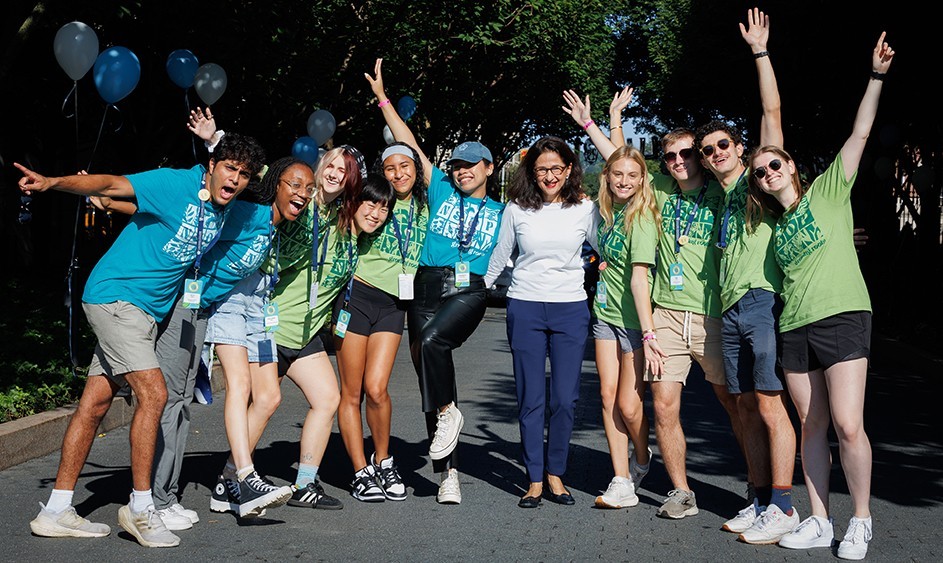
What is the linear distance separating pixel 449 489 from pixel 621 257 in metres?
1.58

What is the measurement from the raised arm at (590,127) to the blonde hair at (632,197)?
5.3 inches

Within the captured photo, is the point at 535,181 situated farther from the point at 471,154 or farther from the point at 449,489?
the point at 449,489

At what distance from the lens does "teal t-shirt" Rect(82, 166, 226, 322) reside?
5.57m

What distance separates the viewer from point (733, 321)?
5.88 metres

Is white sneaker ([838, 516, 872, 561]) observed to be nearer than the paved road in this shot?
Yes

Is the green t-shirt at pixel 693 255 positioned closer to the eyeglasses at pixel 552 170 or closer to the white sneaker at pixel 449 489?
the eyeglasses at pixel 552 170

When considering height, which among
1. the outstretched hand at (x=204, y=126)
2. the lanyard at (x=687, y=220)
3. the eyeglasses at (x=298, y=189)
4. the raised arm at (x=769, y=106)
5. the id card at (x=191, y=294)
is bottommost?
the id card at (x=191, y=294)

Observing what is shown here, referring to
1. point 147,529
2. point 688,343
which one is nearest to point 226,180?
point 147,529

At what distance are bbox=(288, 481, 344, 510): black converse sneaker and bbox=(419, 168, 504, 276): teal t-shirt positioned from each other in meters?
1.39

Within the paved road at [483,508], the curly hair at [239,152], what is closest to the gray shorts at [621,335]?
the paved road at [483,508]

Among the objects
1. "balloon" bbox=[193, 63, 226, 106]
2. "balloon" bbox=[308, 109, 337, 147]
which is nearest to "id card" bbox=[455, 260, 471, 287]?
"balloon" bbox=[193, 63, 226, 106]

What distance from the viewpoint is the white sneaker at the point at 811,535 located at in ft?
18.3

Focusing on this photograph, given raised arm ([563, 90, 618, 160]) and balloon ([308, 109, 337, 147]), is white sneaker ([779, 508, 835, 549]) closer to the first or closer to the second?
raised arm ([563, 90, 618, 160])

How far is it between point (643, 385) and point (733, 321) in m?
0.76
